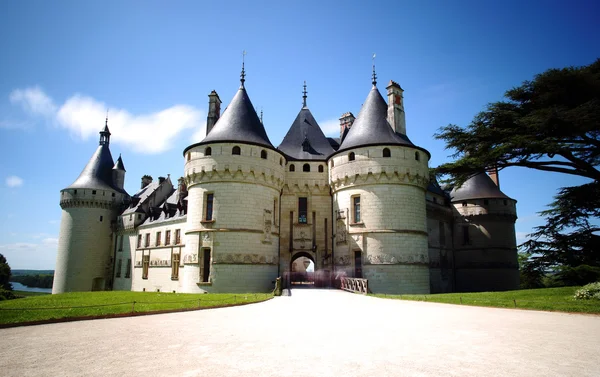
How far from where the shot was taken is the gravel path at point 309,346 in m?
5.60

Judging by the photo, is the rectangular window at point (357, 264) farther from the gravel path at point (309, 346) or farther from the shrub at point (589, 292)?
the gravel path at point (309, 346)

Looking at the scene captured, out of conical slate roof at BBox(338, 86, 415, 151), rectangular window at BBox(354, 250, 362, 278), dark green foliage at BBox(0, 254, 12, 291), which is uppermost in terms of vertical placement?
conical slate roof at BBox(338, 86, 415, 151)

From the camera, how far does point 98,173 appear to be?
1623 inches

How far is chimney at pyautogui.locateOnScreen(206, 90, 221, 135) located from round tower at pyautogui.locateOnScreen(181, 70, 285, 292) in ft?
12.6

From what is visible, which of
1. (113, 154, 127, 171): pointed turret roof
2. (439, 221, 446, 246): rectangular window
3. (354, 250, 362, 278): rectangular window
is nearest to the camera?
(354, 250, 362, 278): rectangular window

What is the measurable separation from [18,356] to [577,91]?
23.9 m

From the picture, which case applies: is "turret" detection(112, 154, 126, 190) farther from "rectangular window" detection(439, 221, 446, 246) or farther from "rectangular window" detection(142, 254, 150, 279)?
"rectangular window" detection(439, 221, 446, 246)

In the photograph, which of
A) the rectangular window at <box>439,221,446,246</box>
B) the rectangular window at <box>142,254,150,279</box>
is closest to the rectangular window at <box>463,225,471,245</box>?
the rectangular window at <box>439,221,446,246</box>

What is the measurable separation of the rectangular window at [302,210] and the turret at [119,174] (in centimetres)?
2457

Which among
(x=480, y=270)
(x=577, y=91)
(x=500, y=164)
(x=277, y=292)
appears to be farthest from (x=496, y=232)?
(x=277, y=292)

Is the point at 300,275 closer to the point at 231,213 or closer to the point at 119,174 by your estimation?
the point at 231,213

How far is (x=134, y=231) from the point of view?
125 feet

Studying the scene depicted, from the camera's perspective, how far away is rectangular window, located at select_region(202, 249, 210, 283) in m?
23.2

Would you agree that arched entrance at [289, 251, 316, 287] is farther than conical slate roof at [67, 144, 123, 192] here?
No
